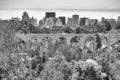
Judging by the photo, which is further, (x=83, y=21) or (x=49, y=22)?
(x=83, y=21)

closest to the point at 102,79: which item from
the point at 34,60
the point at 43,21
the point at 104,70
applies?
the point at 104,70

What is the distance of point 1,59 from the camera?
5.40 metres

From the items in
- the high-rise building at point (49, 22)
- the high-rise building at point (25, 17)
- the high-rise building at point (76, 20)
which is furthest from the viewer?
the high-rise building at point (76, 20)

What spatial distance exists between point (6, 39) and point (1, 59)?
1.55 feet

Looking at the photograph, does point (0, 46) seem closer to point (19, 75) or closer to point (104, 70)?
point (19, 75)

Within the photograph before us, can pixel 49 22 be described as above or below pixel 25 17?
below

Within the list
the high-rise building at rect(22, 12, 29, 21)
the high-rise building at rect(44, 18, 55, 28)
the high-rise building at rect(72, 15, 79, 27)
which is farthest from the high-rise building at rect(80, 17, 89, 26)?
the high-rise building at rect(22, 12, 29, 21)

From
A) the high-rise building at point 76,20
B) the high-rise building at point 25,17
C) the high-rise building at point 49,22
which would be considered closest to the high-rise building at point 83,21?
the high-rise building at point 76,20

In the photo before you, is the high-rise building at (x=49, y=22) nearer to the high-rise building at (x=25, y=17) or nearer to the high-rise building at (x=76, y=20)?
the high-rise building at (x=76, y=20)

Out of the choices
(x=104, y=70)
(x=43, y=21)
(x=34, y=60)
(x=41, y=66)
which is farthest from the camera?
(x=43, y=21)

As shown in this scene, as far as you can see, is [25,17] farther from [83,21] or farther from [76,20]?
[83,21]

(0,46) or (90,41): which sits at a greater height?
(0,46)

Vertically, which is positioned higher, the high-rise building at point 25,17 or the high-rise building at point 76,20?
the high-rise building at point 25,17

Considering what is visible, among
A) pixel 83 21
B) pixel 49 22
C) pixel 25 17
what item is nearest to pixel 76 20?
pixel 83 21
